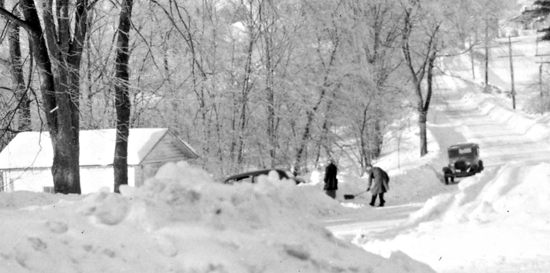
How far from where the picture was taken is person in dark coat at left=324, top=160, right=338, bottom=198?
23.8 metres

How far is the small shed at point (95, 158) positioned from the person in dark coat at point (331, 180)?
6550 millimetres

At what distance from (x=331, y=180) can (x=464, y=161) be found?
32.1ft

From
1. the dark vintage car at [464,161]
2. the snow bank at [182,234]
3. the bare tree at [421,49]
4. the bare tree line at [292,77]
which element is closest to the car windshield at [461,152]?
the dark vintage car at [464,161]

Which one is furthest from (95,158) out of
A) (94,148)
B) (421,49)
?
(421,49)

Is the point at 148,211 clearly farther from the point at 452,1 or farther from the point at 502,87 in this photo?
the point at 502,87

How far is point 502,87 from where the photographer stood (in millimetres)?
105812

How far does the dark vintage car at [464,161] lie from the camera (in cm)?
3155

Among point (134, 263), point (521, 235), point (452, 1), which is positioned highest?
point (452, 1)

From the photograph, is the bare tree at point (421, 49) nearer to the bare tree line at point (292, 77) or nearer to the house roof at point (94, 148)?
the bare tree line at point (292, 77)

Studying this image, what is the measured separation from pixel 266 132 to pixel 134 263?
34491 mm

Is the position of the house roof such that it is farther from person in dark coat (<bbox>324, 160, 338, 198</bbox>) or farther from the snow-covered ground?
the snow-covered ground

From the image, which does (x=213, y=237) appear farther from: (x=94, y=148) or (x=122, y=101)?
(x=94, y=148)

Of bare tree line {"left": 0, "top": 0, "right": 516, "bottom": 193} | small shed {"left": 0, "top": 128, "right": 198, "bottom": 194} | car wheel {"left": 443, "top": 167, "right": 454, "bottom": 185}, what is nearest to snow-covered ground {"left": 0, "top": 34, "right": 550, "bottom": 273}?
small shed {"left": 0, "top": 128, "right": 198, "bottom": 194}

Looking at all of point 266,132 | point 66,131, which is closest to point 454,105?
point 266,132
